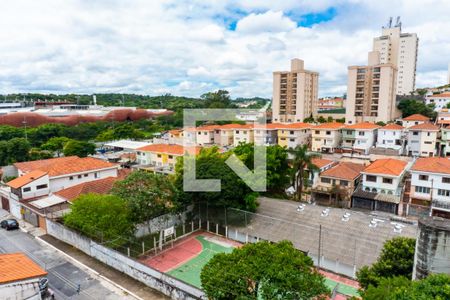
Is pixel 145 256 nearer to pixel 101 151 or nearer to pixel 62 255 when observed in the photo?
pixel 62 255

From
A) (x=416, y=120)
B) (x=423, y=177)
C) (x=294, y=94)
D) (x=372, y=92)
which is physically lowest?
(x=423, y=177)

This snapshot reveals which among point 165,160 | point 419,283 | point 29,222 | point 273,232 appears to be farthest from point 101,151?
point 419,283

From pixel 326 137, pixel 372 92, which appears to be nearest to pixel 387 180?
pixel 326 137

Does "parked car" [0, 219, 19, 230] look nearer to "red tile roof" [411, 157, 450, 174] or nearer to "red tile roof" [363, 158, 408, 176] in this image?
"red tile roof" [363, 158, 408, 176]

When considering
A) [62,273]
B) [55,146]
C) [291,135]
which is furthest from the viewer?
[291,135]

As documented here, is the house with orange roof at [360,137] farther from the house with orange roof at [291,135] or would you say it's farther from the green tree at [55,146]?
the green tree at [55,146]

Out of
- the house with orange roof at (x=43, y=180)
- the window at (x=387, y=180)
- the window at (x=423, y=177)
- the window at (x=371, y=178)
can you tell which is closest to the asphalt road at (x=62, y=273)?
the house with orange roof at (x=43, y=180)

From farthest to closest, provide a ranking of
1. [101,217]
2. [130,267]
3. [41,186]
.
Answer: [41,186] → [101,217] → [130,267]

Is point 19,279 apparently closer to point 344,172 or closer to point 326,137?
point 344,172
